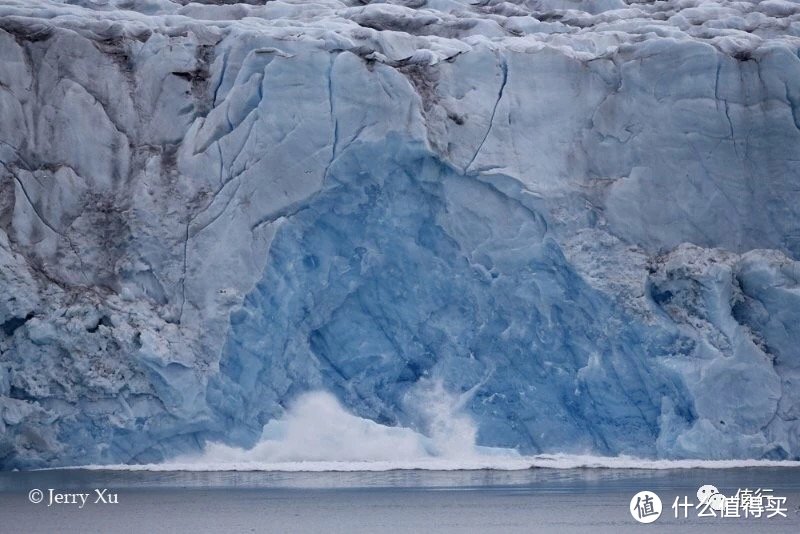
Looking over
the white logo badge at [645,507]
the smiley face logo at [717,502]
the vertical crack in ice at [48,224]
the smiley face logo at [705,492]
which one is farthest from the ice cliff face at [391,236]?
the white logo badge at [645,507]

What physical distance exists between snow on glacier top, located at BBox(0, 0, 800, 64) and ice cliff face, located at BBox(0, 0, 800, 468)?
0.27ft

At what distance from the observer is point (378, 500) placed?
953 centimetres

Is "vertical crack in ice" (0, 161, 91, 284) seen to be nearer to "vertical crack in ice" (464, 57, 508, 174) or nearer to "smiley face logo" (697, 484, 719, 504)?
"vertical crack in ice" (464, 57, 508, 174)

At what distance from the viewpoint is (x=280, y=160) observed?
1127 centimetres

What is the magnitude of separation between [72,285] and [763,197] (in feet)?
21.4

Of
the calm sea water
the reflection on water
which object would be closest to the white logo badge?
the calm sea water

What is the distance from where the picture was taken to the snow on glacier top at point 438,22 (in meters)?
11.9

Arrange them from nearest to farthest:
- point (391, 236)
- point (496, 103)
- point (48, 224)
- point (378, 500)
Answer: point (378, 500) → point (48, 224) → point (391, 236) → point (496, 103)

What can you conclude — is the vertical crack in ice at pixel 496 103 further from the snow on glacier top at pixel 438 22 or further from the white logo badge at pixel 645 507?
the white logo badge at pixel 645 507

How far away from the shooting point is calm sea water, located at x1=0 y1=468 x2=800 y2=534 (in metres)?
8.53

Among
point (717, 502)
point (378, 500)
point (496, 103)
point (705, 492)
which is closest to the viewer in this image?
point (717, 502)

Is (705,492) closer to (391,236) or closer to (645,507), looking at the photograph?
(645,507)

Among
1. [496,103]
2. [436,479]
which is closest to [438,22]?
[496,103]

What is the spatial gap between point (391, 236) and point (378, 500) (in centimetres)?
283
